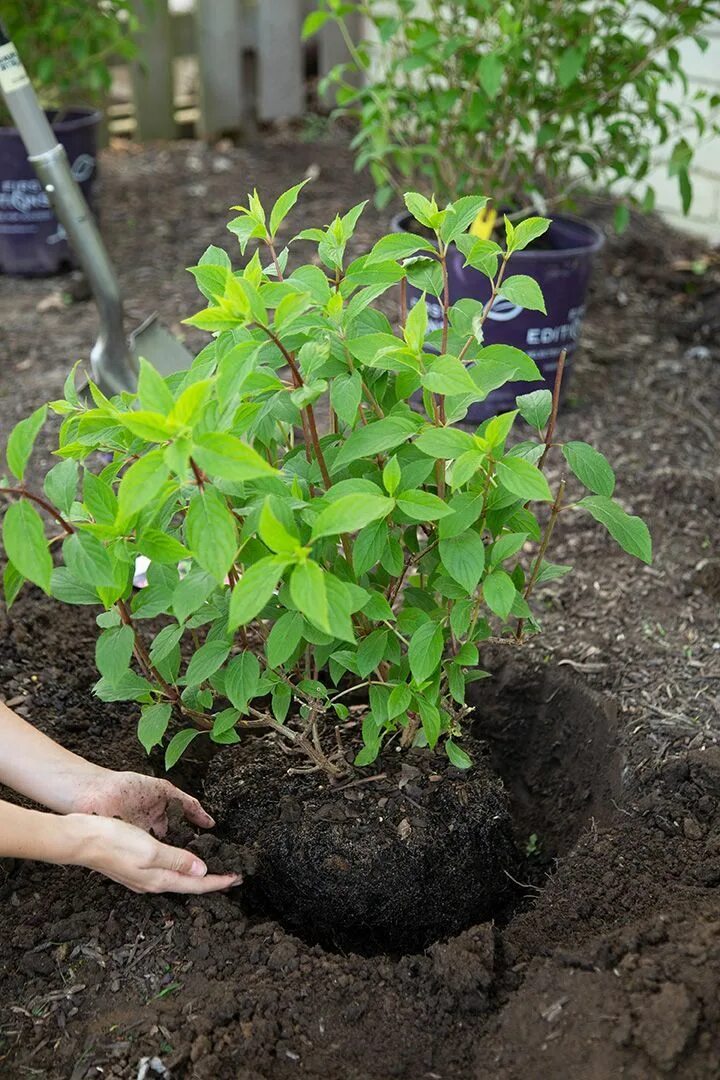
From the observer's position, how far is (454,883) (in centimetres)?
174

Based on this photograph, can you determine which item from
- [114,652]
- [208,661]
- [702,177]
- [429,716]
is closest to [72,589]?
[114,652]

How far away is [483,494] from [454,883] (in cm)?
66

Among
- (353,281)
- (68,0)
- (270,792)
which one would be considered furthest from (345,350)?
(68,0)

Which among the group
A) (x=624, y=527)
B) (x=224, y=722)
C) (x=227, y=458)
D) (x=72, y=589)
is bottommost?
(x=224, y=722)

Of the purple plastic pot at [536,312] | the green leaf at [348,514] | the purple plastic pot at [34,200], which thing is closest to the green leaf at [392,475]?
the green leaf at [348,514]

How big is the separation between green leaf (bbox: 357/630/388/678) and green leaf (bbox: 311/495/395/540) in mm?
350

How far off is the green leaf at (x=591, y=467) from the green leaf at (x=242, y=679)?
51 centimetres

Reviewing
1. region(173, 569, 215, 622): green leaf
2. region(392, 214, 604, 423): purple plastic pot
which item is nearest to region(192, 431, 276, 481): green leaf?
region(173, 569, 215, 622): green leaf

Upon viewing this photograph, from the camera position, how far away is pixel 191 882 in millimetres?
1557

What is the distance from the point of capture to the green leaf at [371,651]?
153 centimetres

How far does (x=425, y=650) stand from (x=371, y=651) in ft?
0.34

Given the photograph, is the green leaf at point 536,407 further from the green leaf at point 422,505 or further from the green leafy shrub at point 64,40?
the green leafy shrub at point 64,40

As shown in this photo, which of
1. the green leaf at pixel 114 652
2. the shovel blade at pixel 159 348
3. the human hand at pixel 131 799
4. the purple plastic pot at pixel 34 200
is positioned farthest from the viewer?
the purple plastic pot at pixel 34 200

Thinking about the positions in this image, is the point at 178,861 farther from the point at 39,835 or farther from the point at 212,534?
the point at 212,534
